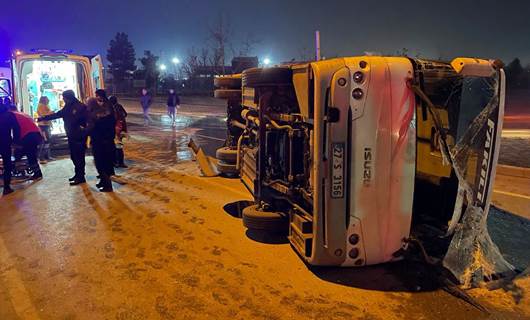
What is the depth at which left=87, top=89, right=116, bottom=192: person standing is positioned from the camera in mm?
7301

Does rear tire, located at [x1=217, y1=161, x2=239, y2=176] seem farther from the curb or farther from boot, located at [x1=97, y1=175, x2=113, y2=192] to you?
the curb

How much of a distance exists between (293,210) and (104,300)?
2.04m

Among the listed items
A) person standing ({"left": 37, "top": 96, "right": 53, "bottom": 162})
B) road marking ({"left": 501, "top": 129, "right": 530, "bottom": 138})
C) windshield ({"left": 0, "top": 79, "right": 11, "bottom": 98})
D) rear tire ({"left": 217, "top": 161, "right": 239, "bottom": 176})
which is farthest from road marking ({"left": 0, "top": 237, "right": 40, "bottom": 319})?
road marking ({"left": 501, "top": 129, "right": 530, "bottom": 138})

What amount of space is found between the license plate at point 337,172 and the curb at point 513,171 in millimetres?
5901

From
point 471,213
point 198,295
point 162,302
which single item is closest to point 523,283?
point 471,213

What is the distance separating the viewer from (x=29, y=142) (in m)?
8.48

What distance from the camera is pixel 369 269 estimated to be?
4152 mm

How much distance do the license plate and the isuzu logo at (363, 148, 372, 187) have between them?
20 cm

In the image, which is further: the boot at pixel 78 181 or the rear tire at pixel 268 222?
the boot at pixel 78 181

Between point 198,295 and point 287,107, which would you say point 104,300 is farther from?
point 287,107

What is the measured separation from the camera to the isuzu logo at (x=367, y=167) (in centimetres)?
370

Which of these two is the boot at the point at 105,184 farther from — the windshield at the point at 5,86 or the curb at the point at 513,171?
the curb at the point at 513,171

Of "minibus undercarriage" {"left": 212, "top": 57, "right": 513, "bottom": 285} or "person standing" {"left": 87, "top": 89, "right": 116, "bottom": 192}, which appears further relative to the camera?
"person standing" {"left": 87, "top": 89, "right": 116, "bottom": 192}

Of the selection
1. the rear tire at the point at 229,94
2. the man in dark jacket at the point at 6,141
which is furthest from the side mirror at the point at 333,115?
the man in dark jacket at the point at 6,141
